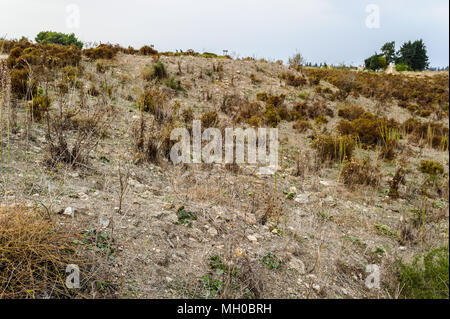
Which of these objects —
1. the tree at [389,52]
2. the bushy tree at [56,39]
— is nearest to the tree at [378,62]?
the tree at [389,52]

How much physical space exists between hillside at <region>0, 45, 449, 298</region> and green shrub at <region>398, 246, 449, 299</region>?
3.7 inches

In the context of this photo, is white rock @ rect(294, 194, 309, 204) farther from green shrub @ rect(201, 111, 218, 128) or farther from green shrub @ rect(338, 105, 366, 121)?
green shrub @ rect(338, 105, 366, 121)

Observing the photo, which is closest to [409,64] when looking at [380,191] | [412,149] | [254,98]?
[254,98]

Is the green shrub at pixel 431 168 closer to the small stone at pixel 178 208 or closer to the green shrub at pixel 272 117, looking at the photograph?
the green shrub at pixel 272 117

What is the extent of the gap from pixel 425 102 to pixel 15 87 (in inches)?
454

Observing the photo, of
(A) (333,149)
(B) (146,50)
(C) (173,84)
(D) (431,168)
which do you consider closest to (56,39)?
(B) (146,50)

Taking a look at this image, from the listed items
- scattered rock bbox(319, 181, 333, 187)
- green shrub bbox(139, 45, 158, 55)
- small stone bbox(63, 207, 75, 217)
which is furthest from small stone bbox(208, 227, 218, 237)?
green shrub bbox(139, 45, 158, 55)

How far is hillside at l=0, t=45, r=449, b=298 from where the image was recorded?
2018 mm

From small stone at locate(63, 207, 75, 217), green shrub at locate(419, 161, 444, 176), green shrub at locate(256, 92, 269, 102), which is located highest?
green shrub at locate(256, 92, 269, 102)

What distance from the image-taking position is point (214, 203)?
3.17 metres

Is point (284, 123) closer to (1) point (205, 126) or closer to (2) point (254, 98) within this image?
(2) point (254, 98)

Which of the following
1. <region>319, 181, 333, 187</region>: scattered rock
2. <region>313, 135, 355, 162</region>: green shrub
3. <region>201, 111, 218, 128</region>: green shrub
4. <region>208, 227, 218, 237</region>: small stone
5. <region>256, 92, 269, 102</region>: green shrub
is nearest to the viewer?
<region>208, 227, 218, 237</region>: small stone
